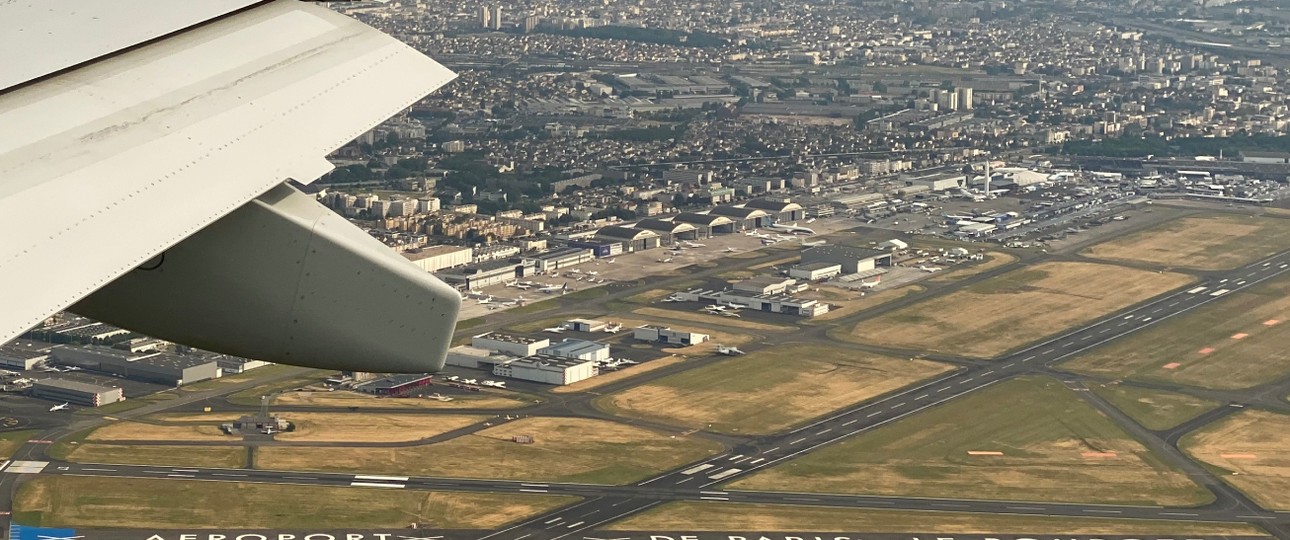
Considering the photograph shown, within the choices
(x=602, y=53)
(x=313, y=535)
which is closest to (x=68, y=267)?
(x=313, y=535)

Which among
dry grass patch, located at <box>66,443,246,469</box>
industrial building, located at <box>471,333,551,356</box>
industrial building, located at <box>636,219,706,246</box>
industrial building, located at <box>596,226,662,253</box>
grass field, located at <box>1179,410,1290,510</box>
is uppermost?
dry grass patch, located at <box>66,443,246,469</box>

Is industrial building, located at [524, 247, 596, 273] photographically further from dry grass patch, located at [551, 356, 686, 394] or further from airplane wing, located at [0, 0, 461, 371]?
airplane wing, located at [0, 0, 461, 371]

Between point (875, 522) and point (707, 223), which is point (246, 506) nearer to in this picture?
point (875, 522)

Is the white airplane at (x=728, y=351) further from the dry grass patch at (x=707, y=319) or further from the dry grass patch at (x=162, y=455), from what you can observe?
the dry grass patch at (x=162, y=455)

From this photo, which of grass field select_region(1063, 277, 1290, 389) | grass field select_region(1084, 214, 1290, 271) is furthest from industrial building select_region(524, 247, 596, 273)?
grass field select_region(1063, 277, 1290, 389)

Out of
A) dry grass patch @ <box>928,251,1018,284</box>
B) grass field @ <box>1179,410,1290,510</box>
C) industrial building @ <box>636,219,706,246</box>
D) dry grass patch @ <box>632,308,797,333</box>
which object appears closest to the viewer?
grass field @ <box>1179,410,1290,510</box>

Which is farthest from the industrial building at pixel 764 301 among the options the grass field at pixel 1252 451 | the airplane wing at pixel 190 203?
the airplane wing at pixel 190 203
